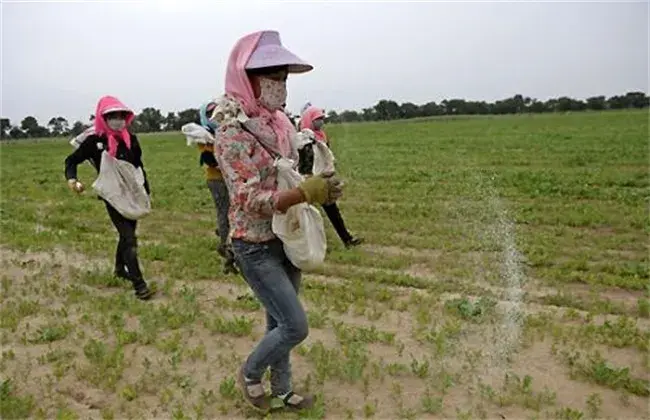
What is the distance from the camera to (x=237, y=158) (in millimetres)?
2820

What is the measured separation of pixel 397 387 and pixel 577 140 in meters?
20.2

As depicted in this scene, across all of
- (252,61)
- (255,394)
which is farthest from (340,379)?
(252,61)

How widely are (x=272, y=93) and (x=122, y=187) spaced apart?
9.70 ft

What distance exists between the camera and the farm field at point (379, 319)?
3.61 metres

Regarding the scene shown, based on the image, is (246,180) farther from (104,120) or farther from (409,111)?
(409,111)

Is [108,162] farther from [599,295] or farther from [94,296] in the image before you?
[599,295]

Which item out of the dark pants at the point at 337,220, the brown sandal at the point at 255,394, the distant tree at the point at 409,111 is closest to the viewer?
the brown sandal at the point at 255,394

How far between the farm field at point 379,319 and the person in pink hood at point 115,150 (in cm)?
29

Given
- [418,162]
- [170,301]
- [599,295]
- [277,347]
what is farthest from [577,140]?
[277,347]

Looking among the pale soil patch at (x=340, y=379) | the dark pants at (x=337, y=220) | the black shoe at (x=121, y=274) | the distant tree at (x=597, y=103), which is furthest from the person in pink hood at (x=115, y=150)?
the distant tree at (x=597, y=103)

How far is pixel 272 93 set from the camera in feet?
9.56

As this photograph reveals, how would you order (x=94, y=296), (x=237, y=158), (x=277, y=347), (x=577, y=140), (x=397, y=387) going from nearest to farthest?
(x=237, y=158), (x=277, y=347), (x=397, y=387), (x=94, y=296), (x=577, y=140)

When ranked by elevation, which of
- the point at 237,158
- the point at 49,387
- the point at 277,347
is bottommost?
the point at 49,387

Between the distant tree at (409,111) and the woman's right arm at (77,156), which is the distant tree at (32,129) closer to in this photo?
the distant tree at (409,111)
